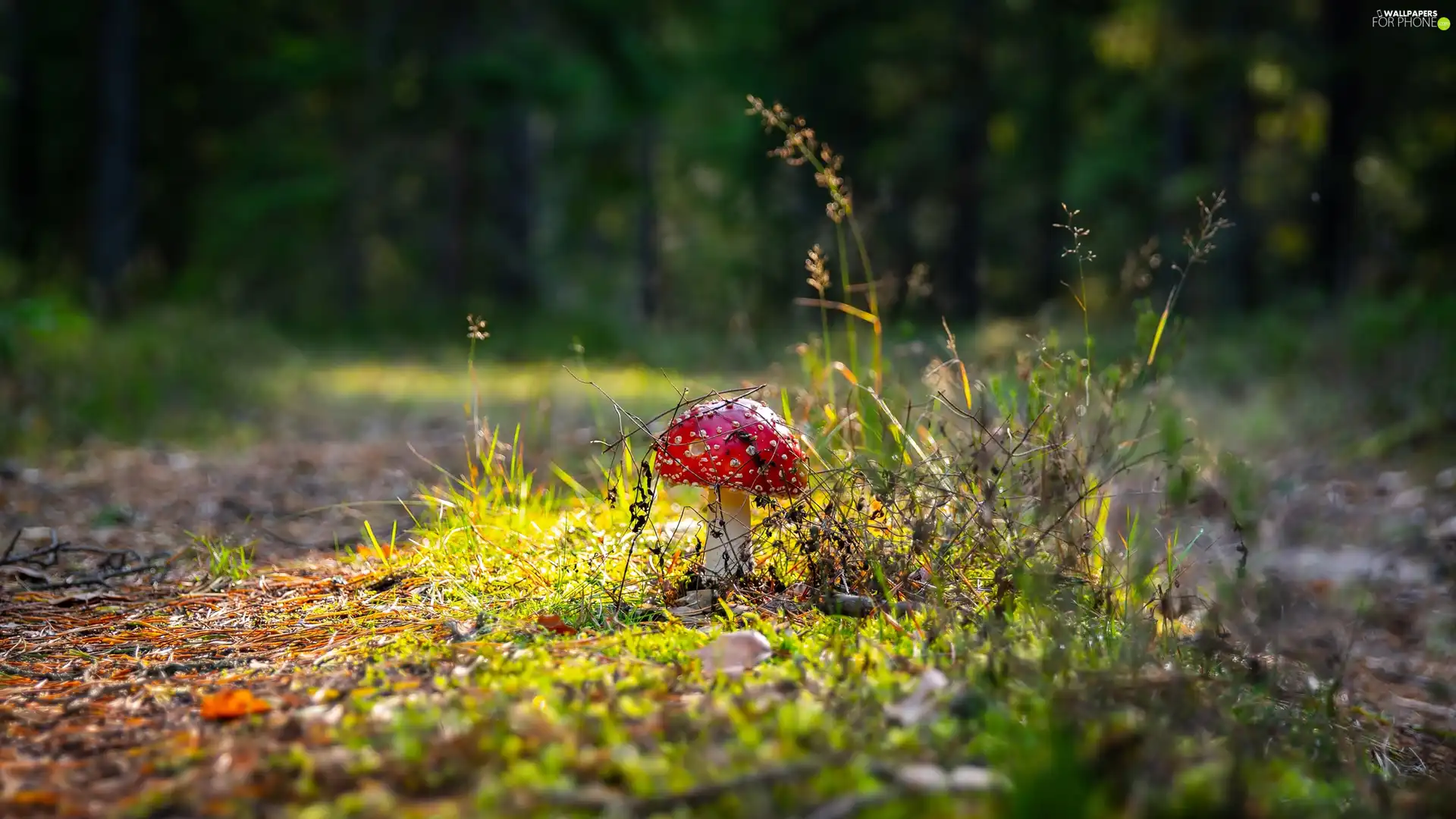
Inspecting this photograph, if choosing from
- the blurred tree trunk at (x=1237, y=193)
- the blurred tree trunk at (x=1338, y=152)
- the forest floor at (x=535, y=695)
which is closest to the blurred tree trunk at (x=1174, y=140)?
the blurred tree trunk at (x=1237, y=193)

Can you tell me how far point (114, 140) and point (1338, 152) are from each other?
17.1 meters

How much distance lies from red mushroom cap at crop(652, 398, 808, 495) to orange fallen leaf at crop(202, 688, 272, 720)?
1121 millimetres

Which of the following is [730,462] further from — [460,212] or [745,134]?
[745,134]

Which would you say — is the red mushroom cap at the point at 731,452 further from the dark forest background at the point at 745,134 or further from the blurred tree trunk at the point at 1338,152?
the blurred tree trunk at the point at 1338,152

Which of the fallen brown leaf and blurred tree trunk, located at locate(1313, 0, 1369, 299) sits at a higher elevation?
blurred tree trunk, located at locate(1313, 0, 1369, 299)

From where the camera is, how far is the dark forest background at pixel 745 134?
1416 centimetres

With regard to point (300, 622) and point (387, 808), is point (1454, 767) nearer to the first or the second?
point (387, 808)

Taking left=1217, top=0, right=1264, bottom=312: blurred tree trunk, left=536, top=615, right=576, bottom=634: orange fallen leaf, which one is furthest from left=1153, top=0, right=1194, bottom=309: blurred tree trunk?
left=536, top=615, right=576, bottom=634: orange fallen leaf

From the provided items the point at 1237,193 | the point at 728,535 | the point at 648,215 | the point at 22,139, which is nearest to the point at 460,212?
the point at 22,139

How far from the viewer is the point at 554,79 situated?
16438 millimetres

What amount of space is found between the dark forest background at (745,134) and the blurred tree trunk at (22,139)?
1.7 inches

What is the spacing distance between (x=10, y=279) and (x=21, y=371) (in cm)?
167

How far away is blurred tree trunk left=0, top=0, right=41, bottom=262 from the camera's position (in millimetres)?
17984

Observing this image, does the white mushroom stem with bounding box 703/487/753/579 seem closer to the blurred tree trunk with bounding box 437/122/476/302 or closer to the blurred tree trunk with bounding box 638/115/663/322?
the blurred tree trunk with bounding box 437/122/476/302
